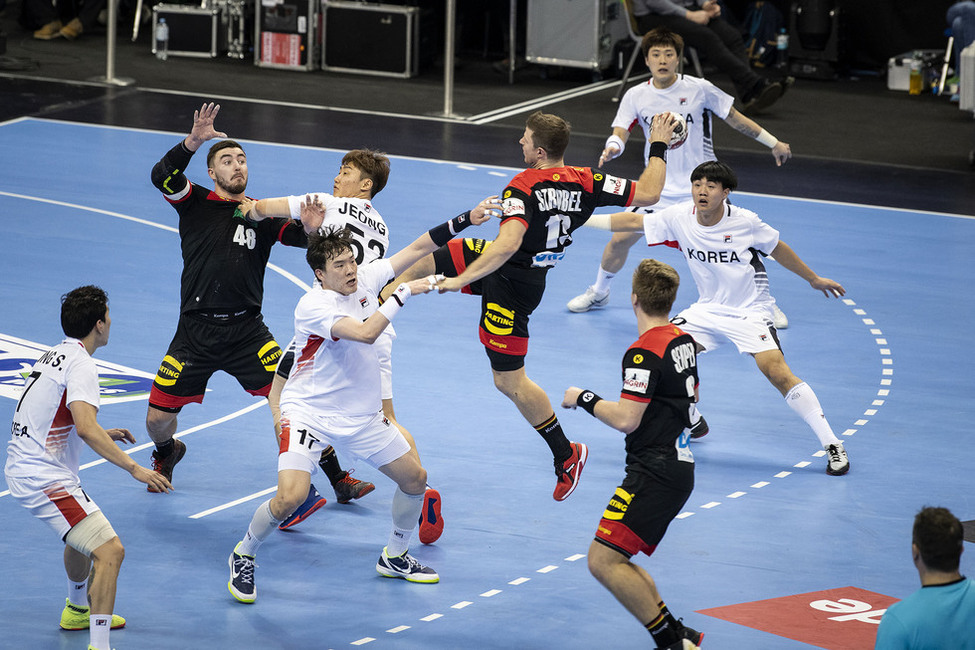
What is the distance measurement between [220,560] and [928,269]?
8493mm

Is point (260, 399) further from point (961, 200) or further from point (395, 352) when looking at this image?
point (961, 200)

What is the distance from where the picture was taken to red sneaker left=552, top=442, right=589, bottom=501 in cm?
820

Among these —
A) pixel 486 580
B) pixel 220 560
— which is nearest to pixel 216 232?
pixel 220 560

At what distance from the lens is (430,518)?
25.1 feet

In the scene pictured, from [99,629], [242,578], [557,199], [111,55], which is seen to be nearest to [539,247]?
[557,199]

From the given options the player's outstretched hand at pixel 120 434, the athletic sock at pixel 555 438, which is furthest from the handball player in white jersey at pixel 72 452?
the athletic sock at pixel 555 438

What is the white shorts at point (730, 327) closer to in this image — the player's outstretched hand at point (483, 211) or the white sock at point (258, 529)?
the player's outstretched hand at point (483, 211)

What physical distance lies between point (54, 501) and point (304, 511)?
1879 mm

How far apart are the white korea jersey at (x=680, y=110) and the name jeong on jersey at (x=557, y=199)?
3.83 m

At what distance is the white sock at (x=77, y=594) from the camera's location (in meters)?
6.52

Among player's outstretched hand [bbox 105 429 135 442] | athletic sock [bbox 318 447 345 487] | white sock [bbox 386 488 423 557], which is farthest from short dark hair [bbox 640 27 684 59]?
player's outstretched hand [bbox 105 429 135 442]

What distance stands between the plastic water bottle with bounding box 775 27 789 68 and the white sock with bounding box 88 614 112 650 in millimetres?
19652

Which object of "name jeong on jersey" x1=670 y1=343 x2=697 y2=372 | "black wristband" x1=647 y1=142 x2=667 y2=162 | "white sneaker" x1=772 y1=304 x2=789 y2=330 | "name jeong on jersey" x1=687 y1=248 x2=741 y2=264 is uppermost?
"black wristband" x1=647 y1=142 x2=667 y2=162

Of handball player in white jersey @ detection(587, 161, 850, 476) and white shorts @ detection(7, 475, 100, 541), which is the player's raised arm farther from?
white shorts @ detection(7, 475, 100, 541)
